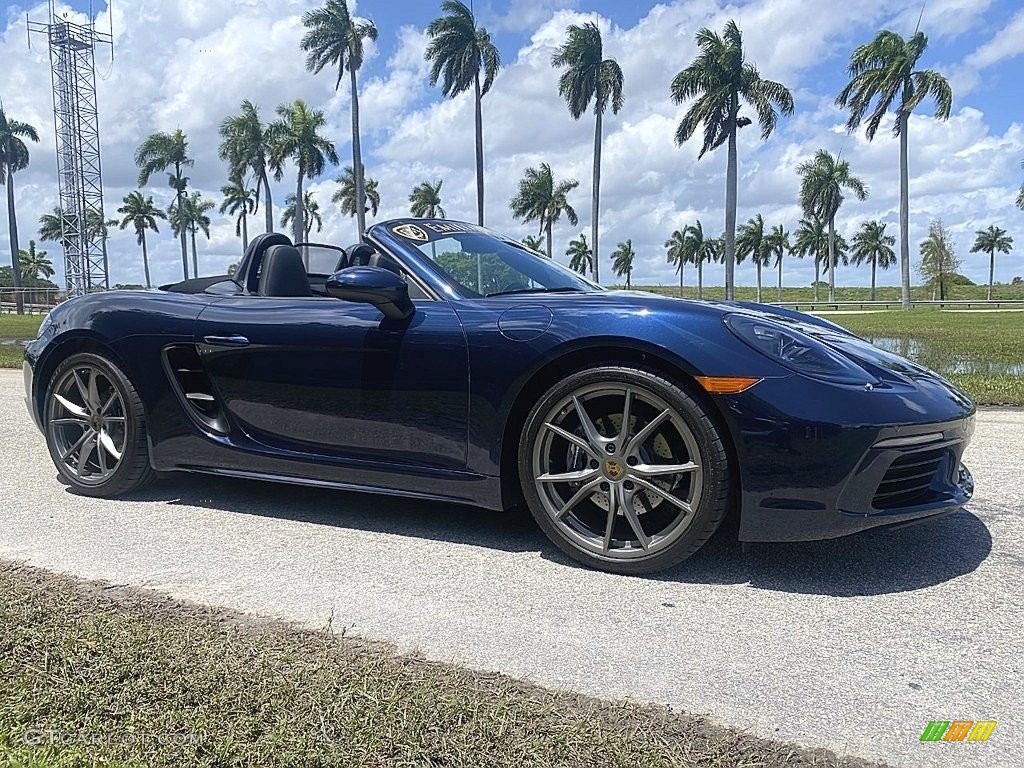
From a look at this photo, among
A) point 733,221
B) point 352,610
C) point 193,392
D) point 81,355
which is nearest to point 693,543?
point 352,610

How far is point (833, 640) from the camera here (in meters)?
2.24

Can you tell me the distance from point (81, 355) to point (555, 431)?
2490mm

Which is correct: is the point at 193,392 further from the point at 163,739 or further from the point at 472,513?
the point at 163,739

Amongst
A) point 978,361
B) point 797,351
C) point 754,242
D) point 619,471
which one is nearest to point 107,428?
point 619,471

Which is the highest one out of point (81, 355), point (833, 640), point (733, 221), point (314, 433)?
point (733, 221)

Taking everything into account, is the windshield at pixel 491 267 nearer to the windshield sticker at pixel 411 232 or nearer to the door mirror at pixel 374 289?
the windshield sticker at pixel 411 232

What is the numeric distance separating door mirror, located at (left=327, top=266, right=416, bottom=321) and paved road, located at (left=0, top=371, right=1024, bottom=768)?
3.07 ft

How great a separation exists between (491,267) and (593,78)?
4121cm

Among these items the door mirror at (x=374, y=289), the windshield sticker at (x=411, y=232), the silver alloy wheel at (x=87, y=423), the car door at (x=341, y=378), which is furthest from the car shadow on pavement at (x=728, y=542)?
the windshield sticker at (x=411, y=232)

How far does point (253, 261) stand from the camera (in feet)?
13.3

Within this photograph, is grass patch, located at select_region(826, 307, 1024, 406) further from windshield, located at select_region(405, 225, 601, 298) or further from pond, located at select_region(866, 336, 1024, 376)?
windshield, located at select_region(405, 225, 601, 298)

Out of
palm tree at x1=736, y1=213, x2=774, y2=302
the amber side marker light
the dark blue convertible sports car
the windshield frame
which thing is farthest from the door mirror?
palm tree at x1=736, y1=213, x2=774, y2=302

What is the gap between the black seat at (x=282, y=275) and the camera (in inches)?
151

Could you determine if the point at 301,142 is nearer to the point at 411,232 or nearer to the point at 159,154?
the point at 159,154
